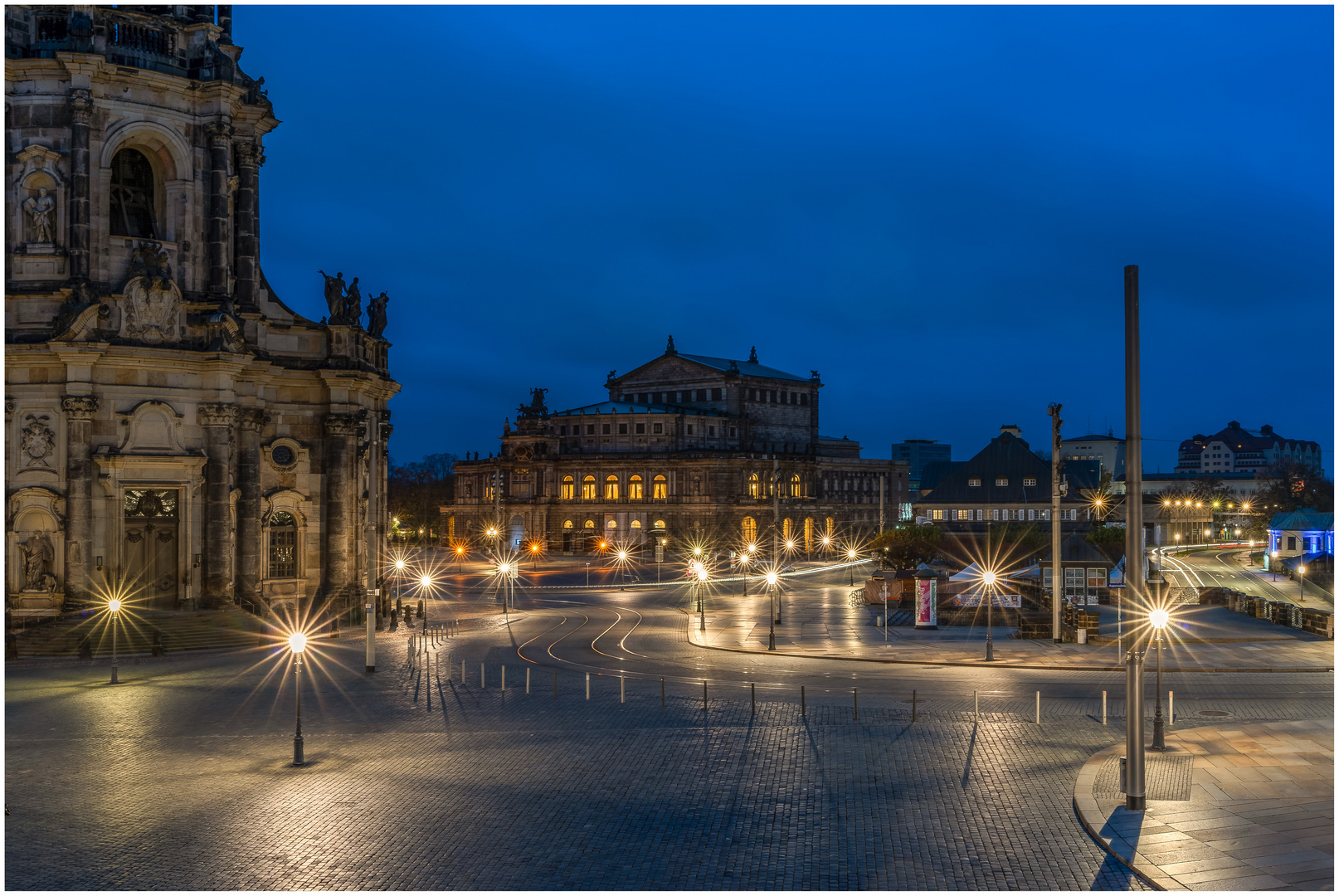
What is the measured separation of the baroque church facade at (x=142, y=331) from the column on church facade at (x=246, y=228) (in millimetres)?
83

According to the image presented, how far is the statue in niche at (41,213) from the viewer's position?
45219mm

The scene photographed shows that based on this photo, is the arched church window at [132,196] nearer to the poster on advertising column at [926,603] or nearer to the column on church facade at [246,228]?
the column on church facade at [246,228]

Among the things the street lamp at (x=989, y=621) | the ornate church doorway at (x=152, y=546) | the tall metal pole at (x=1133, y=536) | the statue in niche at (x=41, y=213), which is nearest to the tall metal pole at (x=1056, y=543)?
the street lamp at (x=989, y=621)

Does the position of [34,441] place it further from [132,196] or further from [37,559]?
[132,196]

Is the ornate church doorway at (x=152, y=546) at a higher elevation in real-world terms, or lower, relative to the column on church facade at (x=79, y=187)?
lower

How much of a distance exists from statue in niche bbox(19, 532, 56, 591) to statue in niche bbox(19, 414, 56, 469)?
9.44 feet

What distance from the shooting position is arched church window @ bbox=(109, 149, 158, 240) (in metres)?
48.4

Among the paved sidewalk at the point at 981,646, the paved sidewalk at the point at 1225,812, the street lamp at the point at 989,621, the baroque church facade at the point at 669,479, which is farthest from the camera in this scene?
the baroque church facade at the point at 669,479

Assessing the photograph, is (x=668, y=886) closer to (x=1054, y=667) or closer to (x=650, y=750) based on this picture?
(x=650, y=750)

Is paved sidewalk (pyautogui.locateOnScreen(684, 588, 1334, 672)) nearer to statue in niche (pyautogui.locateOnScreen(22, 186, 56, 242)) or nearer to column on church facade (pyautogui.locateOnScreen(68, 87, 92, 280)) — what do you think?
column on church facade (pyautogui.locateOnScreen(68, 87, 92, 280))

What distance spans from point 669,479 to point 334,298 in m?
95.0

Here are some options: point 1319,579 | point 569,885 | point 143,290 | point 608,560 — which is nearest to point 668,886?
point 569,885

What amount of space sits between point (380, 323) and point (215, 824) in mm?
40798

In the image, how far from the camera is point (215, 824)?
1884 cm
